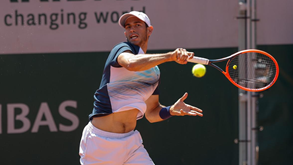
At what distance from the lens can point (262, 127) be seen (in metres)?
4.43

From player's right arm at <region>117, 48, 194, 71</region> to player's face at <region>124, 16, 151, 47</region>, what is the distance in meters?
0.43

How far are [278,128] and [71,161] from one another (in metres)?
2.17

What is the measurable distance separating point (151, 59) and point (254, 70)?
214 cm

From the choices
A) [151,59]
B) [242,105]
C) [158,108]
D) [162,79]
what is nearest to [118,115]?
[158,108]

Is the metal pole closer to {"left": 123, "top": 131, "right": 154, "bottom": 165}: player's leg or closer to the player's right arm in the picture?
{"left": 123, "top": 131, "right": 154, "bottom": 165}: player's leg

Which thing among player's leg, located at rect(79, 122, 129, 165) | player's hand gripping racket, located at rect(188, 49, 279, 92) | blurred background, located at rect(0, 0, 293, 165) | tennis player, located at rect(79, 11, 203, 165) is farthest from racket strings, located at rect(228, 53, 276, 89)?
player's leg, located at rect(79, 122, 129, 165)

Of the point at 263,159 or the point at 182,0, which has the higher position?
the point at 182,0

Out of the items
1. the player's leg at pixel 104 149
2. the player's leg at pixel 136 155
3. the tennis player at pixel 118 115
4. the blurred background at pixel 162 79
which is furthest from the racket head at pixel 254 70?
the player's leg at pixel 104 149

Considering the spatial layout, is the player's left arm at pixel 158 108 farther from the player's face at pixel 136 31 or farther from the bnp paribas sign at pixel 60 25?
the bnp paribas sign at pixel 60 25

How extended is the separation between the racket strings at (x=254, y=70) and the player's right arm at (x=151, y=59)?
1.92 metres

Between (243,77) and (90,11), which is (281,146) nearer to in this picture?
(243,77)

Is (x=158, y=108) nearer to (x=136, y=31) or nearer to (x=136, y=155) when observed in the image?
(x=136, y=155)

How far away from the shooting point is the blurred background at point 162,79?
4441 mm

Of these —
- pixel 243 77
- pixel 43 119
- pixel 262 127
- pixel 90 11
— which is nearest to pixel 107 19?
pixel 90 11
